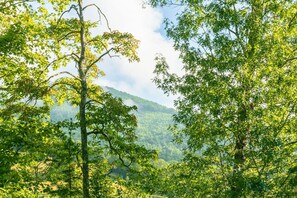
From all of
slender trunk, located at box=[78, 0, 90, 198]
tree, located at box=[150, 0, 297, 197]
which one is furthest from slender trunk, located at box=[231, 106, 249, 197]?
slender trunk, located at box=[78, 0, 90, 198]

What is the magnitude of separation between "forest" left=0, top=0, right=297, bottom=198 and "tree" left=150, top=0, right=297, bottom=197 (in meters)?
0.05

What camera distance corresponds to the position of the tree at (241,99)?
13898mm

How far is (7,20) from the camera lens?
18.6 meters

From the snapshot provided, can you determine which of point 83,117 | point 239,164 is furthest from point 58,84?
point 239,164

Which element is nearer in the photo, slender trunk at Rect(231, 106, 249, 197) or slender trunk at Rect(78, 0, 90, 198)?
slender trunk at Rect(231, 106, 249, 197)

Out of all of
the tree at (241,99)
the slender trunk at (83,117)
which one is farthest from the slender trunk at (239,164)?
the slender trunk at (83,117)

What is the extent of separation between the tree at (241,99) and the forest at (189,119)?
53 millimetres

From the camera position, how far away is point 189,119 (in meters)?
16.5

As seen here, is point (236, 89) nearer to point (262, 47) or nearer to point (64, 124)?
point (262, 47)

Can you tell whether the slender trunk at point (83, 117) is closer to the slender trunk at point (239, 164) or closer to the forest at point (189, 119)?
the forest at point (189, 119)

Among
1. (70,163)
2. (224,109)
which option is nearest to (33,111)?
(70,163)

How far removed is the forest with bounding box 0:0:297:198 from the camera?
46.3ft

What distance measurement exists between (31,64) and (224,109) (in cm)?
1164

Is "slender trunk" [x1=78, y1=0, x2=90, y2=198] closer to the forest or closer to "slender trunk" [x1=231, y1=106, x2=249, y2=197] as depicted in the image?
the forest
